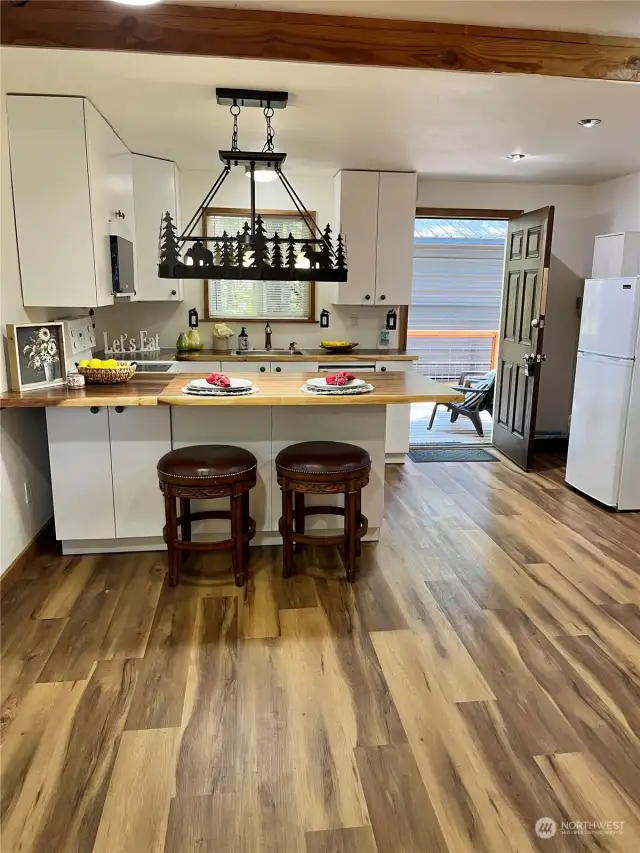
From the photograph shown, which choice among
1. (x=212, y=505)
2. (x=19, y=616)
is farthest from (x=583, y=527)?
(x=19, y=616)

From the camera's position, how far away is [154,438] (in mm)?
3115

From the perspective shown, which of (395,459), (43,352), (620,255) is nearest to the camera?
(43,352)

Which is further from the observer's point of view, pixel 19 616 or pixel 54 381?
pixel 54 381

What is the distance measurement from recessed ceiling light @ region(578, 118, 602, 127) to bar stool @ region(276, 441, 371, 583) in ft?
7.33

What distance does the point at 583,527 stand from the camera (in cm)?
381

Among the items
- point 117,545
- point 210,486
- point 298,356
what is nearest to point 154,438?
point 210,486

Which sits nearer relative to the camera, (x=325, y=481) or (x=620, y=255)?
(x=325, y=481)

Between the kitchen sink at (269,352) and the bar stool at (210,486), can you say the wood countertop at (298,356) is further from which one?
the bar stool at (210,486)

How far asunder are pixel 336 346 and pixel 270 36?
9.38 ft

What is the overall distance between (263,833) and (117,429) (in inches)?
80.0

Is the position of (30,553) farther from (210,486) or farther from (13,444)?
(210,486)

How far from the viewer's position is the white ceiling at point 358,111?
2607 millimetres

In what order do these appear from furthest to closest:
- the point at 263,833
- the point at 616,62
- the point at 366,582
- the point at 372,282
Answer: the point at 372,282, the point at 366,582, the point at 616,62, the point at 263,833

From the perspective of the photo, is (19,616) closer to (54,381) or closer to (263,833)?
(54,381)
